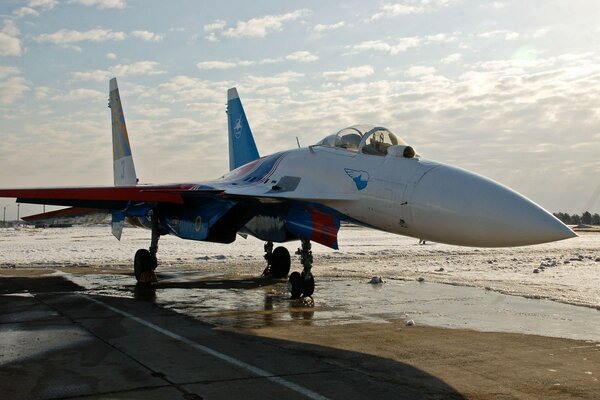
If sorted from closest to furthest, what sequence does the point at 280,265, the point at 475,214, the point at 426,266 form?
1. the point at 475,214
2. the point at 280,265
3. the point at 426,266

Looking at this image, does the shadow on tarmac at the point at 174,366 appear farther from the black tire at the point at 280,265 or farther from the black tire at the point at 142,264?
the black tire at the point at 280,265

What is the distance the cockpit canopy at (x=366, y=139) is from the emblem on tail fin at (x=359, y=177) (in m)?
0.40

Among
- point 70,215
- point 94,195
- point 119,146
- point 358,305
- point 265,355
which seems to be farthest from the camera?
point 119,146

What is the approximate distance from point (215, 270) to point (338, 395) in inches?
496

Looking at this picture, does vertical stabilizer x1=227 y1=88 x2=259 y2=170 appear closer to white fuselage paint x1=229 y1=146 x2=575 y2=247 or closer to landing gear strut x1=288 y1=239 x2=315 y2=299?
landing gear strut x1=288 y1=239 x2=315 y2=299

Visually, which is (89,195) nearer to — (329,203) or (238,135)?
(329,203)

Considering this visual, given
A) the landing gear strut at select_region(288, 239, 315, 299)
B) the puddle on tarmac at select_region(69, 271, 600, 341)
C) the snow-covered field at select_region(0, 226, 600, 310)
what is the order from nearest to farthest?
the puddle on tarmac at select_region(69, 271, 600, 341)
the landing gear strut at select_region(288, 239, 315, 299)
the snow-covered field at select_region(0, 226, 600, 310)

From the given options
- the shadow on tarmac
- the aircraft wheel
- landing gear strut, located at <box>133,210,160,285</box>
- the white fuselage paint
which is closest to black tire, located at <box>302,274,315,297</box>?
the white fuselage paint

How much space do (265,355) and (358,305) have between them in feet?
14.3

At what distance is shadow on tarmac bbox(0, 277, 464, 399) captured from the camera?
17.0 feet

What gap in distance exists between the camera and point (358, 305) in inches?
424

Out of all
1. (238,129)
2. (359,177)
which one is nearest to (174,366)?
(359,177)

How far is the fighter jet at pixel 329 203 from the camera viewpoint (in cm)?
711

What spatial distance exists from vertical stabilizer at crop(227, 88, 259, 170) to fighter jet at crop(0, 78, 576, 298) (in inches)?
221
